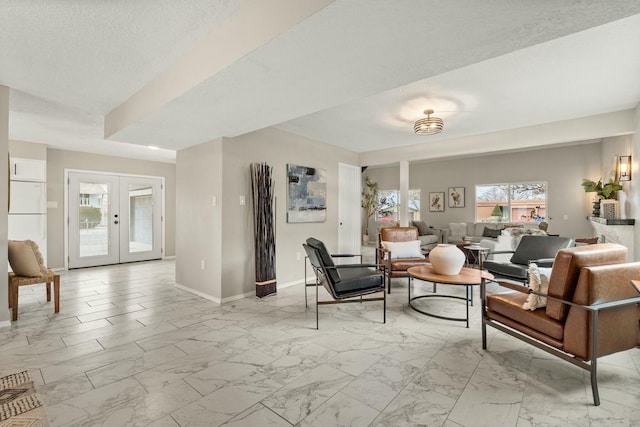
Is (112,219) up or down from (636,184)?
down

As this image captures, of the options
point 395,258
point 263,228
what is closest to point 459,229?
point 395,258

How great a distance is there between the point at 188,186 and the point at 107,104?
5.00 feet

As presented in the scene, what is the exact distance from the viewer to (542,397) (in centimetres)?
197

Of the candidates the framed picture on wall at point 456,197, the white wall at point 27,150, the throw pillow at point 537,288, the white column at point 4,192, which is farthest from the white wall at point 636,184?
the white wall at point 27,150

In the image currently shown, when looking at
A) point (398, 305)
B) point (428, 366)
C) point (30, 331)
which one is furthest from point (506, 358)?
point (30, 331)

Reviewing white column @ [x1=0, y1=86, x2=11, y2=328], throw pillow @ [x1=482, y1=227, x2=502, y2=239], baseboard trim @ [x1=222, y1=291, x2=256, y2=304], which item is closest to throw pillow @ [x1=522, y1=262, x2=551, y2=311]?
→ baseboard trim @ [x1=222, y1=291, x2=256, y2=304]

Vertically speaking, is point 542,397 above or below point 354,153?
below

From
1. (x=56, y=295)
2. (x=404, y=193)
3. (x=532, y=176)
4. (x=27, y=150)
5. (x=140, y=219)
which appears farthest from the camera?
(x=532, y=176)

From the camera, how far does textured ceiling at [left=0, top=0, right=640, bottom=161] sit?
1.63 meters

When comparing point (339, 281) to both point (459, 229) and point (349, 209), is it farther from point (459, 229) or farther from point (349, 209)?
point (459, 229)

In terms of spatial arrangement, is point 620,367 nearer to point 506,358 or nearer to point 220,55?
point 506,358

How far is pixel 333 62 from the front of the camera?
6.77ft

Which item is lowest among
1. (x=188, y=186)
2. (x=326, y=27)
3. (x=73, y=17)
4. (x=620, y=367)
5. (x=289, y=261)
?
(x=620, y=367)

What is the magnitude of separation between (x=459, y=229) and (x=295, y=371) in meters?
7.40
